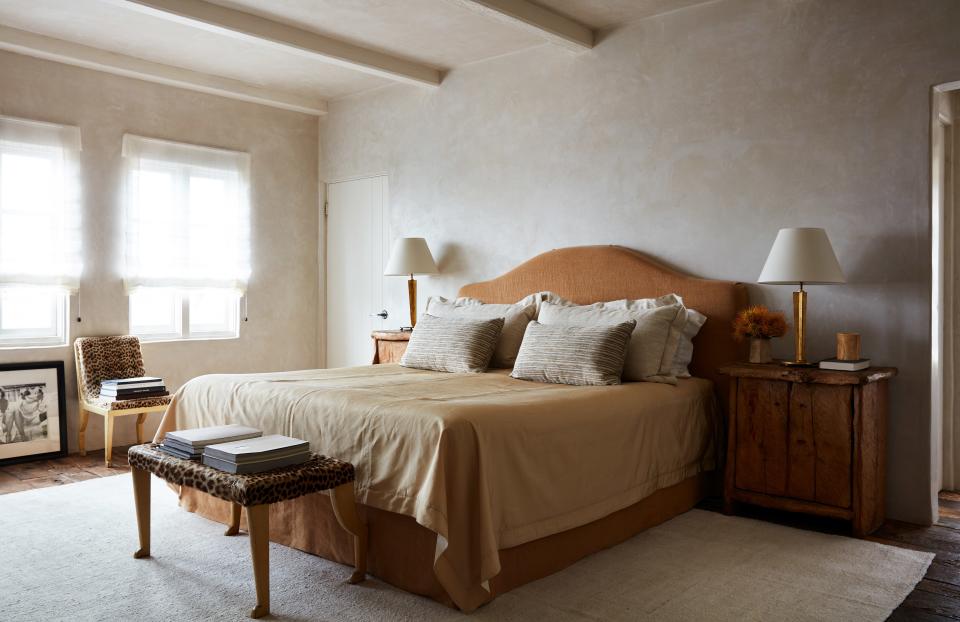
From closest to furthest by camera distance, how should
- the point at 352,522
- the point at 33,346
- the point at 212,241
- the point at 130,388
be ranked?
the point at 352,522
the point at 130,388
the point at 33,346
the point at 212,241

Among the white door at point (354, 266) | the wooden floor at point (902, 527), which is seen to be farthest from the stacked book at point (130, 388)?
the white door at point (354, 266)

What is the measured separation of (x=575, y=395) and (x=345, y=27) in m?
2.81

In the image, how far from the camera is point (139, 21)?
14.9 ft

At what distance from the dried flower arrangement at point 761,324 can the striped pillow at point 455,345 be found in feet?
4.35

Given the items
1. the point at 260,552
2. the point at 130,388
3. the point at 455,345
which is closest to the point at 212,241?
the point at 130,388

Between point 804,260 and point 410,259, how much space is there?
2.73m

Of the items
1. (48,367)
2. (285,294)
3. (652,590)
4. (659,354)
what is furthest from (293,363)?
(652,590)

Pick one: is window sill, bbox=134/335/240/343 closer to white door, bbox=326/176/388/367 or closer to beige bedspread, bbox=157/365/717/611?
white door, bbox=326/176/388/367

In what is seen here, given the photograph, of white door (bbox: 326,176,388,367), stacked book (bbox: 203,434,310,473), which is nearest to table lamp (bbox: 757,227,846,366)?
stacked book (bbox: 203,434,310,473)

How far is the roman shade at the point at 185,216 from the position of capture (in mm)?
5402

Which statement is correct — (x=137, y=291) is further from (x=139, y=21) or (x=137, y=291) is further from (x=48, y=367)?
(x=139, y=21)

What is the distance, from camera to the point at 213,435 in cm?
291

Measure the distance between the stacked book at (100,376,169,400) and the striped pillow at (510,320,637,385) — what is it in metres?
2.56

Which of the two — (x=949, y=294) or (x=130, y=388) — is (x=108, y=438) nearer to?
(x=130, y=388)
